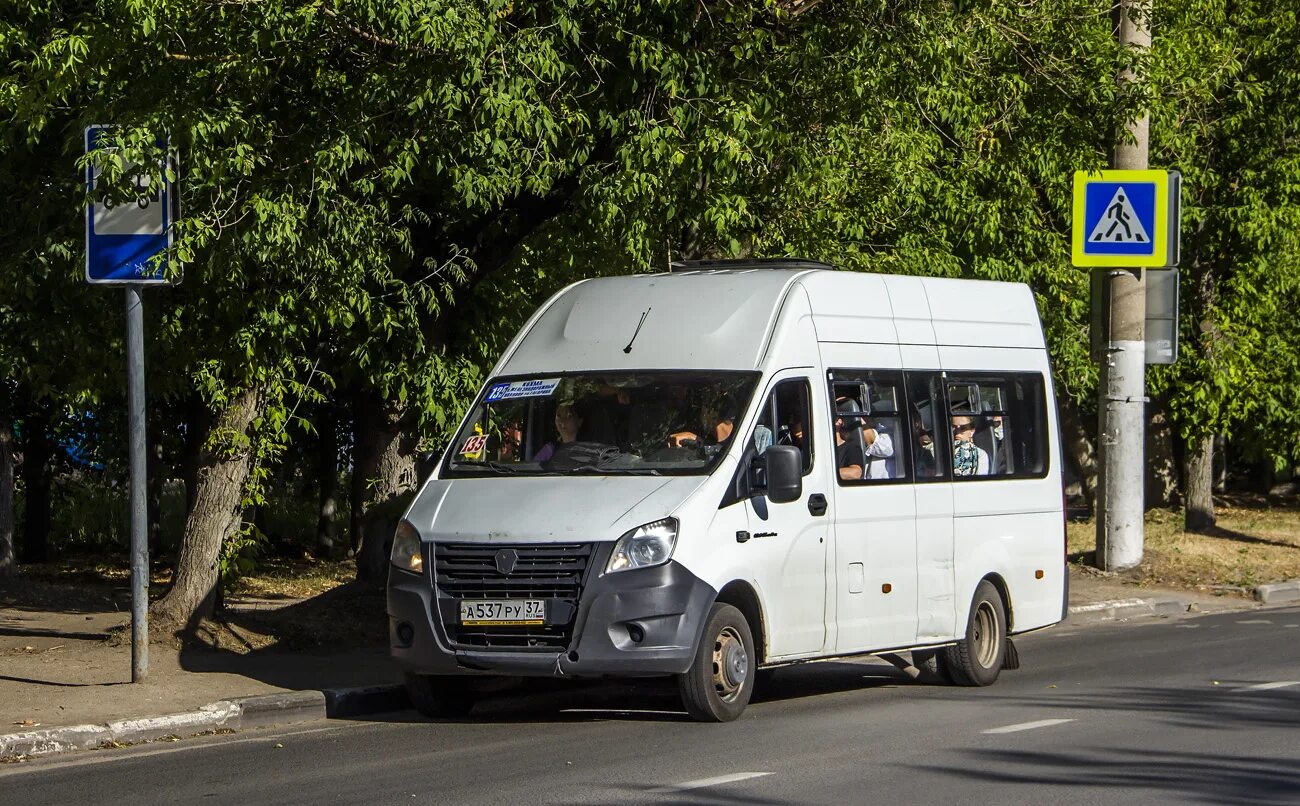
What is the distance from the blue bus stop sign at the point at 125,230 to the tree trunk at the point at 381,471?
3800 mm

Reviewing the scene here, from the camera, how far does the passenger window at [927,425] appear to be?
1174cm

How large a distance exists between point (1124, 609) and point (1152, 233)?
13.5 ft

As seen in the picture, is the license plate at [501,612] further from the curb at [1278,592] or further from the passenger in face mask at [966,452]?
the curb at [1278,592]

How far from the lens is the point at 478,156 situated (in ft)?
39.7

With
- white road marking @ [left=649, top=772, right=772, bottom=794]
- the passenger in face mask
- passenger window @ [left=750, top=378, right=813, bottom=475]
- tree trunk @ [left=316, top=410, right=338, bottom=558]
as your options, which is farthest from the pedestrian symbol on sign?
white road marking @ [left=649, top=772, right=772, bottom=794]

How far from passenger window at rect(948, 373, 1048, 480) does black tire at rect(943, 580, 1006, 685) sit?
860 mm

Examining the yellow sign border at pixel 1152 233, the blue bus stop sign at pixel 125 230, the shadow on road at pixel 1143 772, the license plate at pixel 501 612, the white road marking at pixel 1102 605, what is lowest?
the white road marking at pixel 1102 605

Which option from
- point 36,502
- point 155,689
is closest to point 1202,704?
point 155,689

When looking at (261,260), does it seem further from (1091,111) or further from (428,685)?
(1091,111)

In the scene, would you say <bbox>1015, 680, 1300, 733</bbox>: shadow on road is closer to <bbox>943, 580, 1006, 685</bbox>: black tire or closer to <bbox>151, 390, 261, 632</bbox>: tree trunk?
<bbox>943, 580, 1006, 685</bbox>: black tire

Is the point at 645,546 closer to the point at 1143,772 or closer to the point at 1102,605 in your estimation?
the point at 1143,772

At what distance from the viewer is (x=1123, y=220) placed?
61.6 feet

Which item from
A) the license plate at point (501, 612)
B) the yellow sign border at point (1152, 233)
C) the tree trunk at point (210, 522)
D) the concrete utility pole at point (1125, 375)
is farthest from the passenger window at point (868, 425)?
the concrete utility pole at point (1125, 375)

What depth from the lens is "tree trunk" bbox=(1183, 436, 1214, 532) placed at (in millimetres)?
24953
